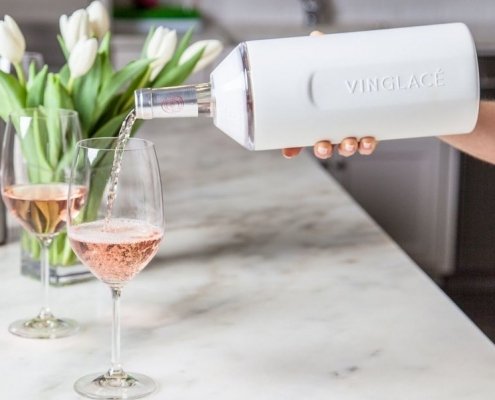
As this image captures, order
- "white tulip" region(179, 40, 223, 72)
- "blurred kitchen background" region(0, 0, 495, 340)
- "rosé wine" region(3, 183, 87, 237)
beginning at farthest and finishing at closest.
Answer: "blurred kitchen background" region(0, 0, 495, 340) → "white tulip" region(179, 40, 223, 72) → "rosé wine" region(3, 183, 87, 237)

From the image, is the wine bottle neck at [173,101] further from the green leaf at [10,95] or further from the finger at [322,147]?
the green leaf at [10,95]

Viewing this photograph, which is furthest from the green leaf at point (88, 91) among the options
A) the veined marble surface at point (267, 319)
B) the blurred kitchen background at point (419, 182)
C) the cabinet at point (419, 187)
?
the cabinet at point (419, 187)

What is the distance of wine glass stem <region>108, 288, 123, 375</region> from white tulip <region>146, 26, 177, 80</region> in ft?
1.51

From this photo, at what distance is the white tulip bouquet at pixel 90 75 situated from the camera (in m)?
1.31

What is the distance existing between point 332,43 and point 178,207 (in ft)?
2.47

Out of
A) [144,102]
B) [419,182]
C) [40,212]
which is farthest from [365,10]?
[144,102]

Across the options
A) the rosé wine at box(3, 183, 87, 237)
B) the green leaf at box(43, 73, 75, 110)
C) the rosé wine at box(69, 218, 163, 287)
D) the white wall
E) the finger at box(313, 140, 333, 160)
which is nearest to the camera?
the rosé wine at box(69, 218, 163, 287)

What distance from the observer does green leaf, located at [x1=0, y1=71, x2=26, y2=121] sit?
1332mm

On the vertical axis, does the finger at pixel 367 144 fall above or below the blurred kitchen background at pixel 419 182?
above

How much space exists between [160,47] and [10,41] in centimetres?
21

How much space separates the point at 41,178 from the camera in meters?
1.28

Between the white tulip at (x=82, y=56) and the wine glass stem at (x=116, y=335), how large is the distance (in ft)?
1.25

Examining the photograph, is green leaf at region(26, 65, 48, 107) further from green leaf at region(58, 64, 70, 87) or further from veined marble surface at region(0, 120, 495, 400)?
veined marble surface at region(0, 120, 495, 400)

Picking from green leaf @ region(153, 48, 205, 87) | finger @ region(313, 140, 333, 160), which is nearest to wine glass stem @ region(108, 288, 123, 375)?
finger @ region(313, 140, 333, 160)
